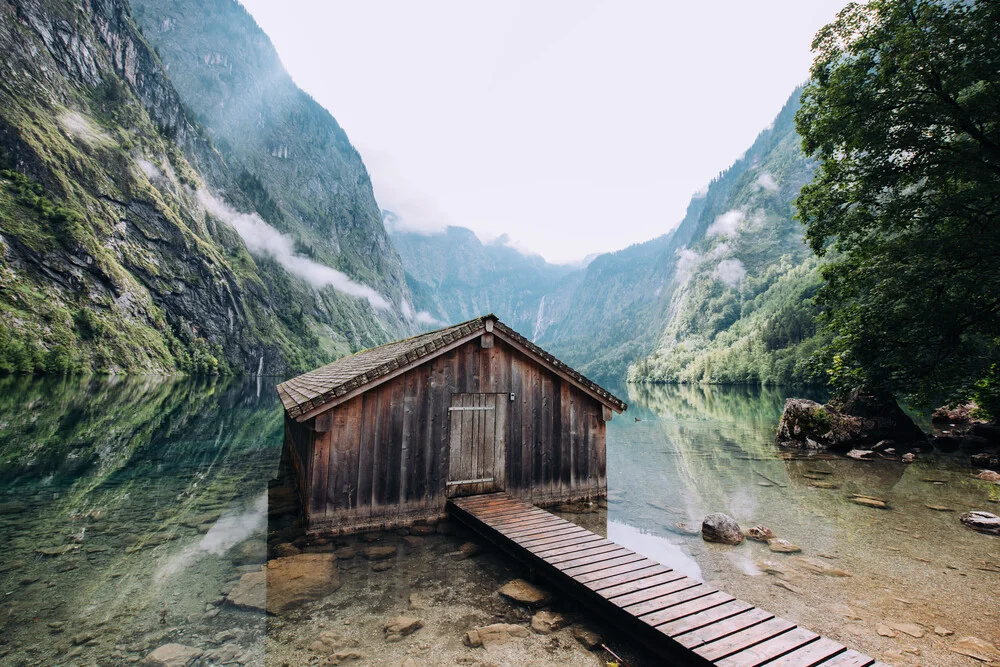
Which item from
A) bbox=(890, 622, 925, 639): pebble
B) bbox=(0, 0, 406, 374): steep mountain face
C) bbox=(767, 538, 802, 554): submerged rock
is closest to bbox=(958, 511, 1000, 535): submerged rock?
bbox=(767, 538, 802, 554): submerged rock

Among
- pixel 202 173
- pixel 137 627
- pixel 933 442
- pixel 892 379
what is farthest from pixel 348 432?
pixel 202 173

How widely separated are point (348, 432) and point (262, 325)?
112284 millimetres

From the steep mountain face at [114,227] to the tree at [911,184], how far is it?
222 ft

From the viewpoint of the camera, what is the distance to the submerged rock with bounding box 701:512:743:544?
33.9 ft

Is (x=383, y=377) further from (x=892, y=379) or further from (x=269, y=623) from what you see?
(x=892, y=379)

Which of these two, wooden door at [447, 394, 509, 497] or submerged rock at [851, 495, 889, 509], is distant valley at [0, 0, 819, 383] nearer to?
submerged rock at [851, 495, 889, 509]

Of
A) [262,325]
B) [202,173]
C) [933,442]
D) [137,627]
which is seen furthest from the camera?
[202,173]

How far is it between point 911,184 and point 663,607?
15.0m

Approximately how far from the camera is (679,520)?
480 inches

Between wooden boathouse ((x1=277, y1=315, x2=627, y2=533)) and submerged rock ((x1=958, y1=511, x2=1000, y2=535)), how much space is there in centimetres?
855

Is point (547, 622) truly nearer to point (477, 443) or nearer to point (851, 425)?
point (477, 443)

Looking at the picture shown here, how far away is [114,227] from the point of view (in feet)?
240

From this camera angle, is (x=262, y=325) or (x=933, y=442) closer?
(x=933, y=442)

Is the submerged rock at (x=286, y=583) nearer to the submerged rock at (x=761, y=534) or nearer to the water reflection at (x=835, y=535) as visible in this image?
the water reflection at (x=835, y=535)
